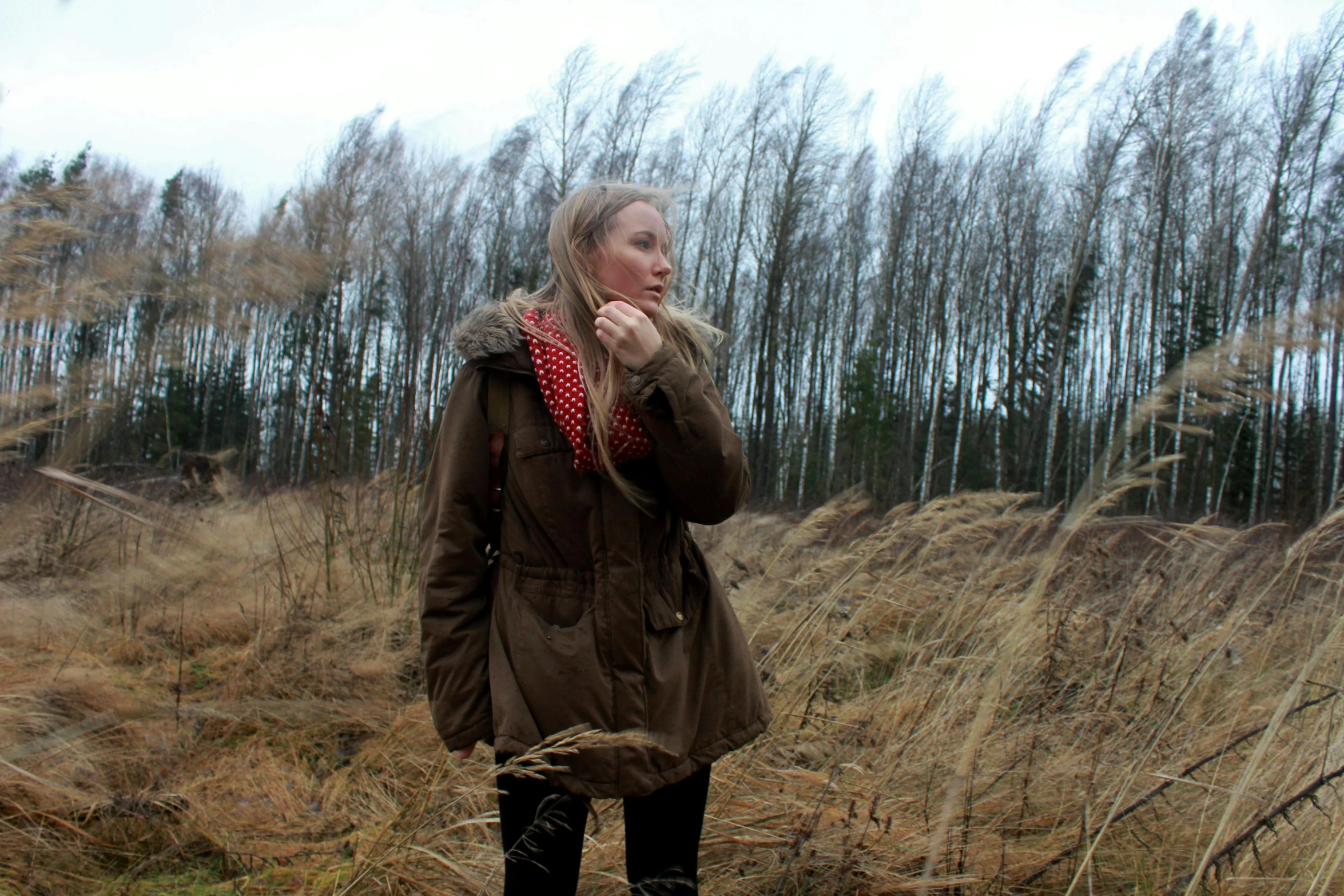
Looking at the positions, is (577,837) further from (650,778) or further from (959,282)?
(959,282)

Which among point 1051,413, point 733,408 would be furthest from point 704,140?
point 1051,413

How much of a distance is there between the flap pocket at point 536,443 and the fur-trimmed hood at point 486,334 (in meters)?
0.15

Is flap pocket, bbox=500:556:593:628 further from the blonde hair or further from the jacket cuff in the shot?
the jacket cuff

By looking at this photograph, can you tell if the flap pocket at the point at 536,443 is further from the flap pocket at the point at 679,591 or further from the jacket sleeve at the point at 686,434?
the flap pocket at the point at 679,591

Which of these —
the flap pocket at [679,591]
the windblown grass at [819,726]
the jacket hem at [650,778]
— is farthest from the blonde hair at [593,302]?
the windblown grass at [819,726]

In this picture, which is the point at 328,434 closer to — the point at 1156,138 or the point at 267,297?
the point at 267,297

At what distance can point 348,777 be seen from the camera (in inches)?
110

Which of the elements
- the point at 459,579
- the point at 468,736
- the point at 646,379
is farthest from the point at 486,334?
the point at 468,736

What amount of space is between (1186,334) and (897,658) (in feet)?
67.5

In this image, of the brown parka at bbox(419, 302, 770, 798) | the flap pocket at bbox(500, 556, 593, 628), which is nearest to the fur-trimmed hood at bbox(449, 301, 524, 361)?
the brown parka at bbox(419, 302, 770, 798)

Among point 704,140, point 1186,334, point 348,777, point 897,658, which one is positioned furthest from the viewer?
point 704,140

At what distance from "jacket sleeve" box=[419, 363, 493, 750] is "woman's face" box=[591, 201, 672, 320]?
0.32 m

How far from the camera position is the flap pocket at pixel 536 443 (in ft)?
4.34

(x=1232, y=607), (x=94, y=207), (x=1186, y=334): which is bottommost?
(x=1232, y=607)
